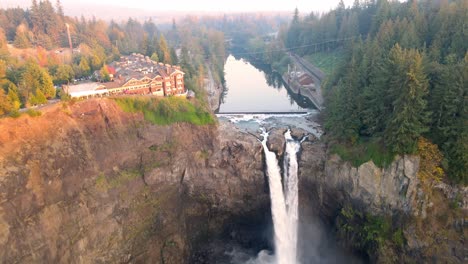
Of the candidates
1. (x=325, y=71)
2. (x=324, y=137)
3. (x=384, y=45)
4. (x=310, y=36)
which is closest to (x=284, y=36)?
(x=310, y=36)

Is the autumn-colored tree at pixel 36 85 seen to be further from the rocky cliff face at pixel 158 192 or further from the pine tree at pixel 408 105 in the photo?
the pine tree at pixel 408 105

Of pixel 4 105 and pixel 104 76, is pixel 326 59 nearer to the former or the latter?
pixel 104 76

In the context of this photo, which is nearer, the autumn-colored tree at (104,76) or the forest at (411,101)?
the forest at (411,101)

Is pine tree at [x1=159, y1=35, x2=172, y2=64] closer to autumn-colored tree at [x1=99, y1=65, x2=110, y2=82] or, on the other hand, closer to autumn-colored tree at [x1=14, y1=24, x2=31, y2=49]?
autumn-colored tree at [x1=99, y1=65, x2=110, y2=82]

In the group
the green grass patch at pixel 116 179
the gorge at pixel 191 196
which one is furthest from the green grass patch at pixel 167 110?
the green grass patch at pixel 116 179

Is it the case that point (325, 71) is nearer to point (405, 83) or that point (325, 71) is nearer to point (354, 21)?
point (354, 21)

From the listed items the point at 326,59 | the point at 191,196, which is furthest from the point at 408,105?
the point at 326,59
